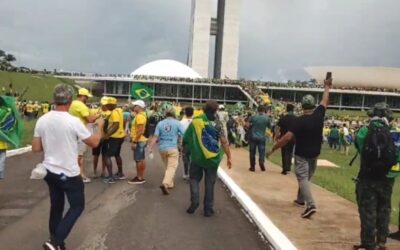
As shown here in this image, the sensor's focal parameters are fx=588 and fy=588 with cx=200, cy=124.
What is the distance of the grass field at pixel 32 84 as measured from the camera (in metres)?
67.5

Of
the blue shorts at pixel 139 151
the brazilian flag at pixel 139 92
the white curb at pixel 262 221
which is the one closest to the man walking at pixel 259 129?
the white curb at pixel 262 221

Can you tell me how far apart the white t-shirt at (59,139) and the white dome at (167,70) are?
9744cm

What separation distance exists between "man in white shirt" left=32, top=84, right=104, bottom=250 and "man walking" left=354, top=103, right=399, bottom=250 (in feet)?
9.72

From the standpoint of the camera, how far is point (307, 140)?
28.0 feet

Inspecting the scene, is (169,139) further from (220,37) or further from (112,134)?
(220,37)

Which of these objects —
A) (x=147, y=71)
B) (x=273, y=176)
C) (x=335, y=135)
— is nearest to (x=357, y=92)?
(x=147, y=71)

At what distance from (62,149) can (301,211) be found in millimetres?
4767

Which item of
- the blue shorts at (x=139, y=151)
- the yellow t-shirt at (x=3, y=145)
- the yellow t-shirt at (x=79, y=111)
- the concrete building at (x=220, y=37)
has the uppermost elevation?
the concrete building at (x=220, y=37)

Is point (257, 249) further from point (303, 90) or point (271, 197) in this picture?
point (303, 90)

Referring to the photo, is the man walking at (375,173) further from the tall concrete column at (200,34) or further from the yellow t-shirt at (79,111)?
the tall concrete column at (200,34)

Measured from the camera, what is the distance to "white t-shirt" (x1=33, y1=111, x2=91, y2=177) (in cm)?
565

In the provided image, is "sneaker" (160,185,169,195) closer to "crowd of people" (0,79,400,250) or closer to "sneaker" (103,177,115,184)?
"crowd of people" (0,79,400,250)

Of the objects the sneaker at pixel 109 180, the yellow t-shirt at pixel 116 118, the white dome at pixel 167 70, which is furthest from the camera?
the white dome at pixel 167 70

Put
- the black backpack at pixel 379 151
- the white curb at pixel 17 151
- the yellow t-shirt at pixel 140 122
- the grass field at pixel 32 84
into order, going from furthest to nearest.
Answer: the grass field at pixel 32 84, the white curb at pixel 17 151, the yellow t-shirt at pixel 140 122, the black backpack at pixel 379 151
